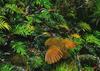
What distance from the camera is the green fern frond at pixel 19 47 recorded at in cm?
720

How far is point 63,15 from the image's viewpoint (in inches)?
346

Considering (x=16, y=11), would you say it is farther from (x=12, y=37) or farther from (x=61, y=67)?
(x=61, y=67)

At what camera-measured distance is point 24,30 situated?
25.1 feet

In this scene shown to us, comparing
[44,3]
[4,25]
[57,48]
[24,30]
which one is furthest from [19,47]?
[44,3]

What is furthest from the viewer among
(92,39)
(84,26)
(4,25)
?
(84,26)

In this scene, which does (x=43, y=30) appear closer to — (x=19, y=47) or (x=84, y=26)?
(x=19, y=47)

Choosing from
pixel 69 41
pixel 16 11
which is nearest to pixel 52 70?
pixel 69 41

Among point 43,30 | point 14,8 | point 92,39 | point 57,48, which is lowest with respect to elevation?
point 92,39

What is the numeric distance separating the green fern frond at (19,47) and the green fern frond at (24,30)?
28 centimetres

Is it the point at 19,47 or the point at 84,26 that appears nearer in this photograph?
the point at 19,47

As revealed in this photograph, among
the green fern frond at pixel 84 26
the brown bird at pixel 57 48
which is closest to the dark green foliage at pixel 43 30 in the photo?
the green fern frond at pixel 84 26

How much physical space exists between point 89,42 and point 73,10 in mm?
1294

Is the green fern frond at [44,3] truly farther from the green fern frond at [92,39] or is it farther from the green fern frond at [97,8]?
the green fern frond at [92,39]

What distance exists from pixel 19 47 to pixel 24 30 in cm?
56
